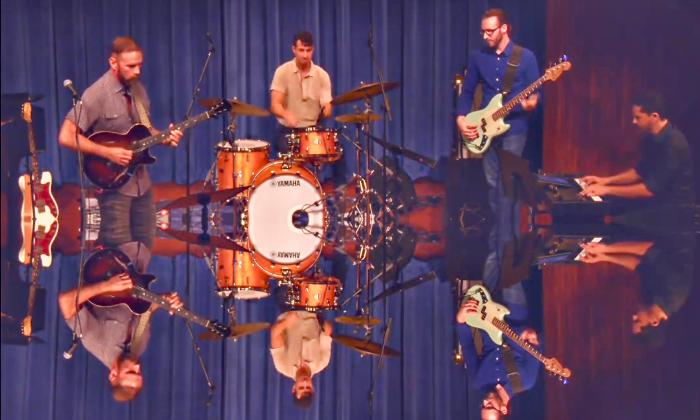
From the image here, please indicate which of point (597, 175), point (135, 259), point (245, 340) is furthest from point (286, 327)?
point (597, 175)

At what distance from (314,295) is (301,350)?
1.56ft

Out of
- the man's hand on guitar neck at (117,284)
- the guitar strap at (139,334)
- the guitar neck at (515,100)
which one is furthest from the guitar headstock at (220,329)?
the guitar neck at (515,100)

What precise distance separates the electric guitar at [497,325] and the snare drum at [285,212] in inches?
45.3

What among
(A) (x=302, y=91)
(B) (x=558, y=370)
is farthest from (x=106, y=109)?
(B) (x=558, y=370)

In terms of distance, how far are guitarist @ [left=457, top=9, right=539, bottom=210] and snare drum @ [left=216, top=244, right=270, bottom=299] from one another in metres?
1.76

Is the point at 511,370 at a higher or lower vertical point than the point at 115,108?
lower

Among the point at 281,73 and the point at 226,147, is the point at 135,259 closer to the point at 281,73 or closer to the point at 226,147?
the point at 226,147

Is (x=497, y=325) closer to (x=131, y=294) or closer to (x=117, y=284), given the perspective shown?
(x=131, y=294)

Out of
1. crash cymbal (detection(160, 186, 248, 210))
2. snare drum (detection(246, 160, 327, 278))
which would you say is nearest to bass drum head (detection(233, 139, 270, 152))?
snare drum (detection(246, 160, 327, 278))

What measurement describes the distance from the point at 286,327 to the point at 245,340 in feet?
0.65

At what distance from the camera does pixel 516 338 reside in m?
2.91

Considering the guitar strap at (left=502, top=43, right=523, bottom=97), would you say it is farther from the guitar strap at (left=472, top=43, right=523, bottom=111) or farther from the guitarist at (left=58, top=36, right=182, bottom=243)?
the guitarist at (left=58, top=36, right=182, bottom=243)

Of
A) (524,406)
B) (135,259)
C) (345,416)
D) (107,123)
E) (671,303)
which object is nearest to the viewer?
(524,406)

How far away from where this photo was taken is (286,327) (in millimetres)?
3221
